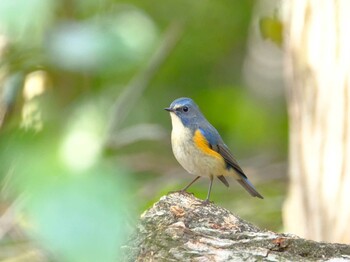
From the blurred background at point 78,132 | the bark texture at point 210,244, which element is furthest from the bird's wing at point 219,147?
the bark texture at point 210,244

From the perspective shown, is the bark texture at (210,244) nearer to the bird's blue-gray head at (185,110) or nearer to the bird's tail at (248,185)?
the bird's blue-gray head at (185,110)

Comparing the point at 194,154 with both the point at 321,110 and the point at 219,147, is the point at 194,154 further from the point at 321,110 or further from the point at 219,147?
the point at 321,110

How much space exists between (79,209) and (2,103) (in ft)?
2.78

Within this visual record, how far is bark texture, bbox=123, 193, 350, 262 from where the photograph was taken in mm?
2488

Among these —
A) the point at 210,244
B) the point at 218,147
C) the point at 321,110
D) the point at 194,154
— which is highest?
the point at 321,110

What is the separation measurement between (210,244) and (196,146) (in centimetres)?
159

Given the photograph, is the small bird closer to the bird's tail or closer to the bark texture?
the bird's tail

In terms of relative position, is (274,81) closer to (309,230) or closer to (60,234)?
(309,230)

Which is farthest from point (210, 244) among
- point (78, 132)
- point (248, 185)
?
point (248, 185)

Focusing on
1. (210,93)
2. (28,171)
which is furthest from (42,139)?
(210,93)

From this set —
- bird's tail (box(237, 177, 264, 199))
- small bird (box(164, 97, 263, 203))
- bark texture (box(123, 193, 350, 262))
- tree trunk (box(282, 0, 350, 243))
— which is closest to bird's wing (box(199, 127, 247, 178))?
small bird (box(164, 97, 263, 203))

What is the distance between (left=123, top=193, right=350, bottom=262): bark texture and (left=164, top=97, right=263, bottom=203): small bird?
128cm

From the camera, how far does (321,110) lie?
442 cm

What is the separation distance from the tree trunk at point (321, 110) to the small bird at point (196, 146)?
19.8 inches
